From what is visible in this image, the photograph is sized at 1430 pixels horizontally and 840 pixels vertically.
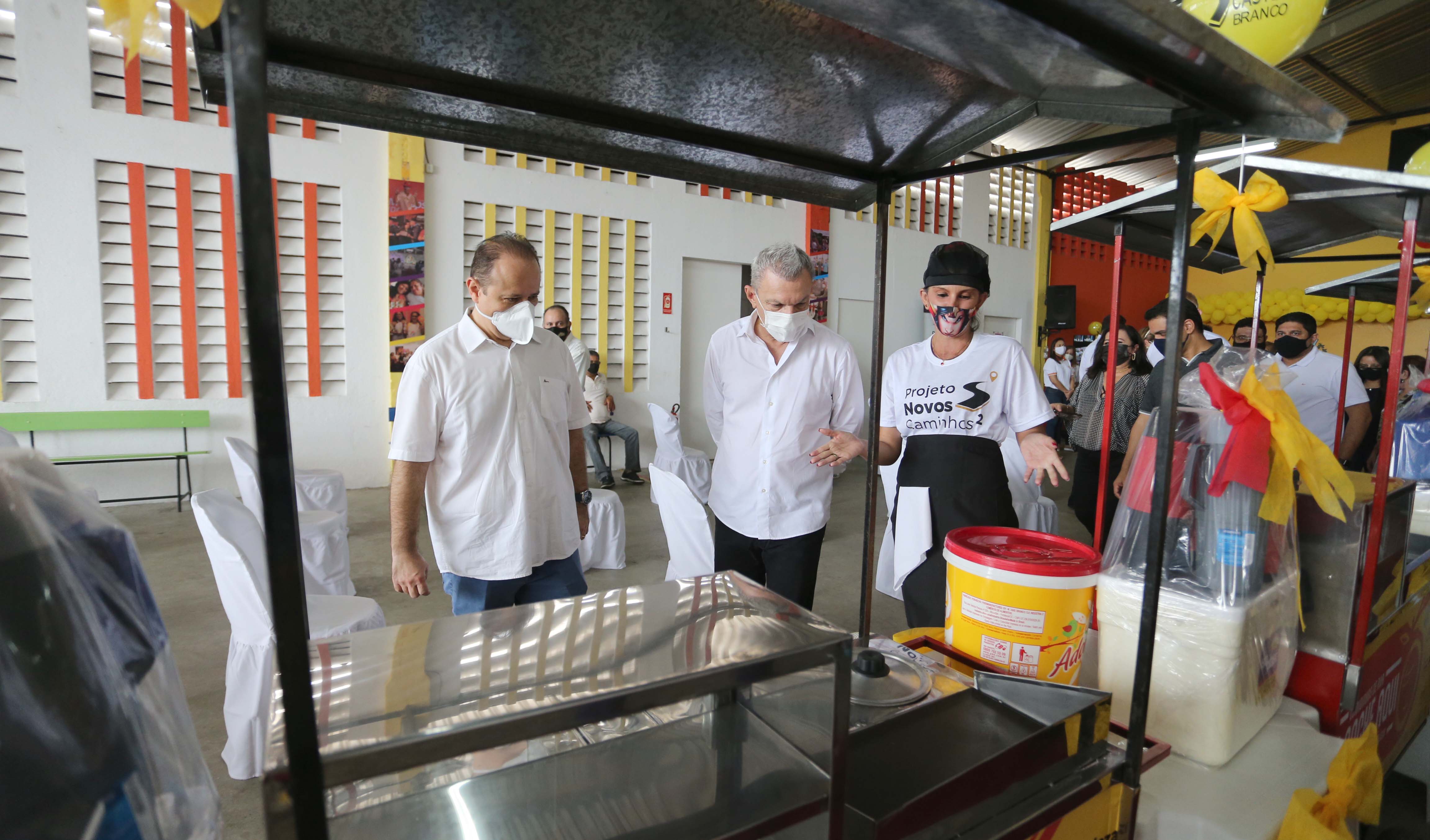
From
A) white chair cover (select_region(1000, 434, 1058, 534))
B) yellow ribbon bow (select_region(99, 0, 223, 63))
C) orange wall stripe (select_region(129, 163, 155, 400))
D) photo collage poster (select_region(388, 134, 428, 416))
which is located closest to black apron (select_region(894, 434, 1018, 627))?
white chair cover (select_region(1000, 434, 1058, 534))

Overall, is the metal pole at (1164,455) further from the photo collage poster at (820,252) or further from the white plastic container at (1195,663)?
the photo collage poster at (820,252)

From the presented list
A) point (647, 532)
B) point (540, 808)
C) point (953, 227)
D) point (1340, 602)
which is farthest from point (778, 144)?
point (953, 227)

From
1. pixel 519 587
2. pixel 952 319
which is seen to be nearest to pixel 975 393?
pixel 952 319

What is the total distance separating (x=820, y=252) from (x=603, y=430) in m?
3.27

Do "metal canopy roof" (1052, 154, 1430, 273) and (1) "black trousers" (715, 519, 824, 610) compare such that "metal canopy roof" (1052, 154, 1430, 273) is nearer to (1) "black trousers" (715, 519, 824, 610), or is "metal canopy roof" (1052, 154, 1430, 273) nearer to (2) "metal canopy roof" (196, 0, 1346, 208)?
(2) "metal canopy roof" (196, 0, 1346, 208)

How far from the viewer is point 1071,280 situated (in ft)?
36.9

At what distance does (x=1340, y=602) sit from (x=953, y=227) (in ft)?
28.8

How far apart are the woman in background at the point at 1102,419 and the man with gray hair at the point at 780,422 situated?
1.95 metres

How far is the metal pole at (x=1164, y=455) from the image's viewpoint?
870mm

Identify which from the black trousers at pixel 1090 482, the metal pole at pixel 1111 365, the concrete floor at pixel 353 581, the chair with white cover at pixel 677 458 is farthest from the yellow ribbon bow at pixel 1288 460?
the chair with white cover at pixel 677 458

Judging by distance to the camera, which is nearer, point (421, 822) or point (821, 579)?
point (421, 822)

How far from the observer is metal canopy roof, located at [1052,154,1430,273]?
140cm

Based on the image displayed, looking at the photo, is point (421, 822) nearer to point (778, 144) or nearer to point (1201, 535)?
point (778, 144)

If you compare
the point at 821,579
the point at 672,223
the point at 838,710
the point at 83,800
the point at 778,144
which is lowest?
the point at 821,579
